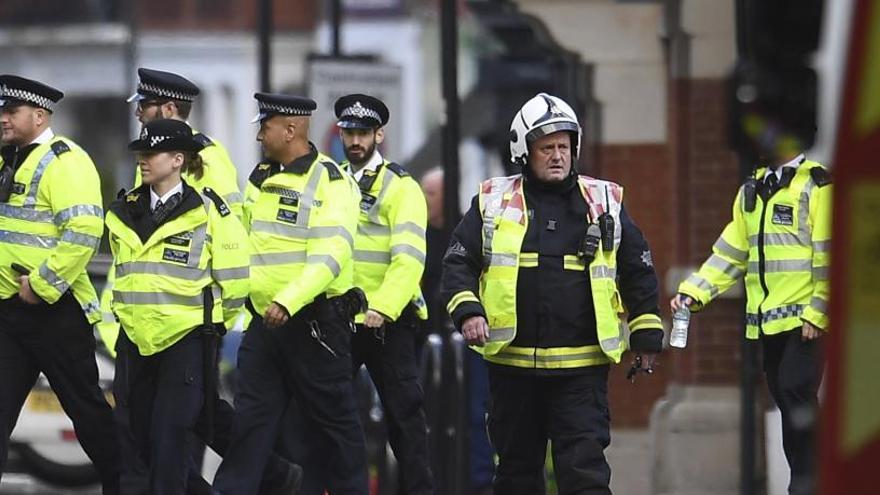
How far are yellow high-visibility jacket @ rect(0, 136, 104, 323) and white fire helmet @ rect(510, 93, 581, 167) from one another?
206 centimetres

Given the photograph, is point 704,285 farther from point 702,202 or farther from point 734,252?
point 702,202

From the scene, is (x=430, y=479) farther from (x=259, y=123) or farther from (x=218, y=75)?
(x=218, y=75)

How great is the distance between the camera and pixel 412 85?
71.4 meters

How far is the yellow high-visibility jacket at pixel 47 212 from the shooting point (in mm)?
11250

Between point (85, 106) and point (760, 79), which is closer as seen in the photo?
point (760, 79)

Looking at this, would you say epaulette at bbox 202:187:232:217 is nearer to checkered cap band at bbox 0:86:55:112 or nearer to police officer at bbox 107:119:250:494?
police officer at bbox 107:119:250:494

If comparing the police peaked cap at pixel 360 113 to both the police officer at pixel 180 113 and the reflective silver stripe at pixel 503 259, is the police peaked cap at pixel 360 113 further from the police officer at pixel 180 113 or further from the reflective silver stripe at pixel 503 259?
the reflective silver stripe at pixel 503 259

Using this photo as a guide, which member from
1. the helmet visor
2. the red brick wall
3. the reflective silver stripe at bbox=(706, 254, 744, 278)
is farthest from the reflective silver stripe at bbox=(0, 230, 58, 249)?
the red brick wall

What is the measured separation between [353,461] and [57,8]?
58167 millimetres

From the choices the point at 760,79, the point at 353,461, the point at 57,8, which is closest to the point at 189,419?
the point at 353,461

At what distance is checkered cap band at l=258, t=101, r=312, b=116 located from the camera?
11.1 metres

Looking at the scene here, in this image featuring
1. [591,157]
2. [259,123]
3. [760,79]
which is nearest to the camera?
[760,79]

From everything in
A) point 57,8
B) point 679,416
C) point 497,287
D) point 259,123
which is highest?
point 57,8

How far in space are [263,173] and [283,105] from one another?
0.31 meters
